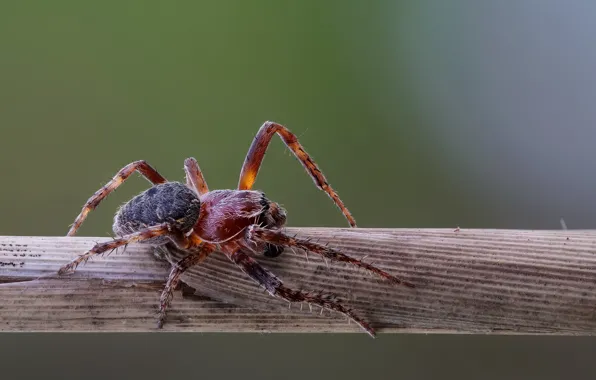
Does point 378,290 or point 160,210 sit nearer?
point 378,290

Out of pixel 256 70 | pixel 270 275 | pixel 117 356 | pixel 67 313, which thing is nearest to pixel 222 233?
pixel 270 275

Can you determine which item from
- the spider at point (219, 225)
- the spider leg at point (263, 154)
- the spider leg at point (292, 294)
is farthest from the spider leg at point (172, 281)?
the spider leg at point (263, 154)

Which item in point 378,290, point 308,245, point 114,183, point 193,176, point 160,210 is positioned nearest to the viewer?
point 378,290

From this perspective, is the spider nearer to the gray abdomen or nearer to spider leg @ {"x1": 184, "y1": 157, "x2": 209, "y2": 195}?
the gray abdomen

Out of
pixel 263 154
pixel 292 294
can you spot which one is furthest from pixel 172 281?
pixel 263 154

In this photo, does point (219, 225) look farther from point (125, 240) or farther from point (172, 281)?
point (172, 281)
